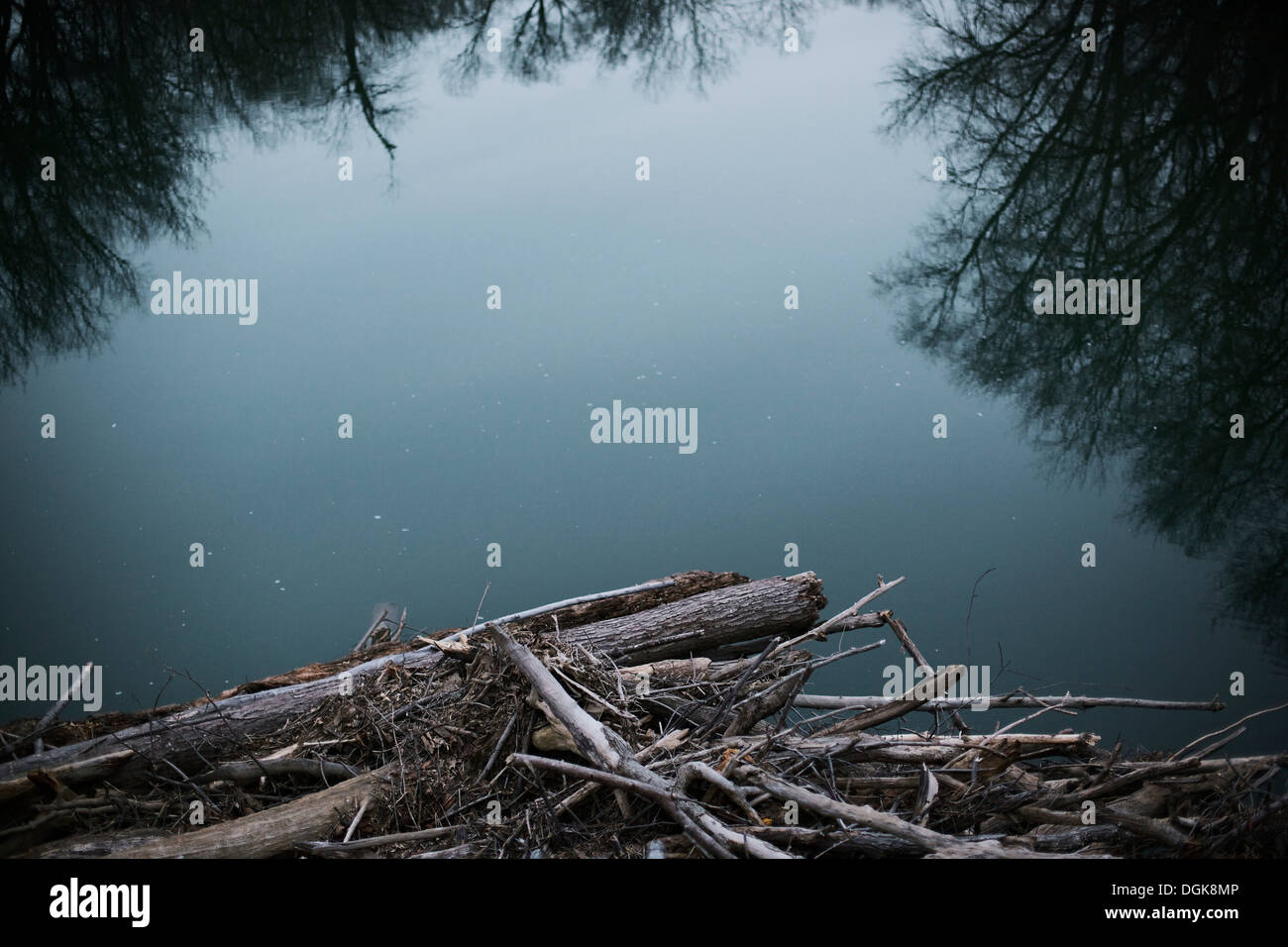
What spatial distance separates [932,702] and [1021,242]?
6.35 meters

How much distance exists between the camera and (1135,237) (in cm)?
905

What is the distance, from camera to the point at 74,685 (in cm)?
503

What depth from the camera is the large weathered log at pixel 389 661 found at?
4.50 metres

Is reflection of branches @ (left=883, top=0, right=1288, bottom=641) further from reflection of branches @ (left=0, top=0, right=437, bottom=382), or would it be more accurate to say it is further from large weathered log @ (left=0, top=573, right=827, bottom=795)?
reflection of branches @ (left=0, top=0, right=437, bottom=382)

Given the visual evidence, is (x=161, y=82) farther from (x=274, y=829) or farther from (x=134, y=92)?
(x=274, y=829)

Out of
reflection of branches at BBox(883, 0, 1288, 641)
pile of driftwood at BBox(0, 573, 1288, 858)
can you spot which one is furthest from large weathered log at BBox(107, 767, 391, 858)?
reflection of branches at BBox(883, 0, 1288, 641)

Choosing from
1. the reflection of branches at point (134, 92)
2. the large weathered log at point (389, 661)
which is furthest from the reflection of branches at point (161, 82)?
the large weathered log at point (389, 661)

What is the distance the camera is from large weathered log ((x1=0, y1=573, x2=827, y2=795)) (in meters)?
4.50

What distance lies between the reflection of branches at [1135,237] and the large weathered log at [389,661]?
12.6 feet

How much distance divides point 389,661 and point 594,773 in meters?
1.84

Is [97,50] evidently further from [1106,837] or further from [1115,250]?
[1106,837]

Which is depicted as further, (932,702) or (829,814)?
(932,702)
